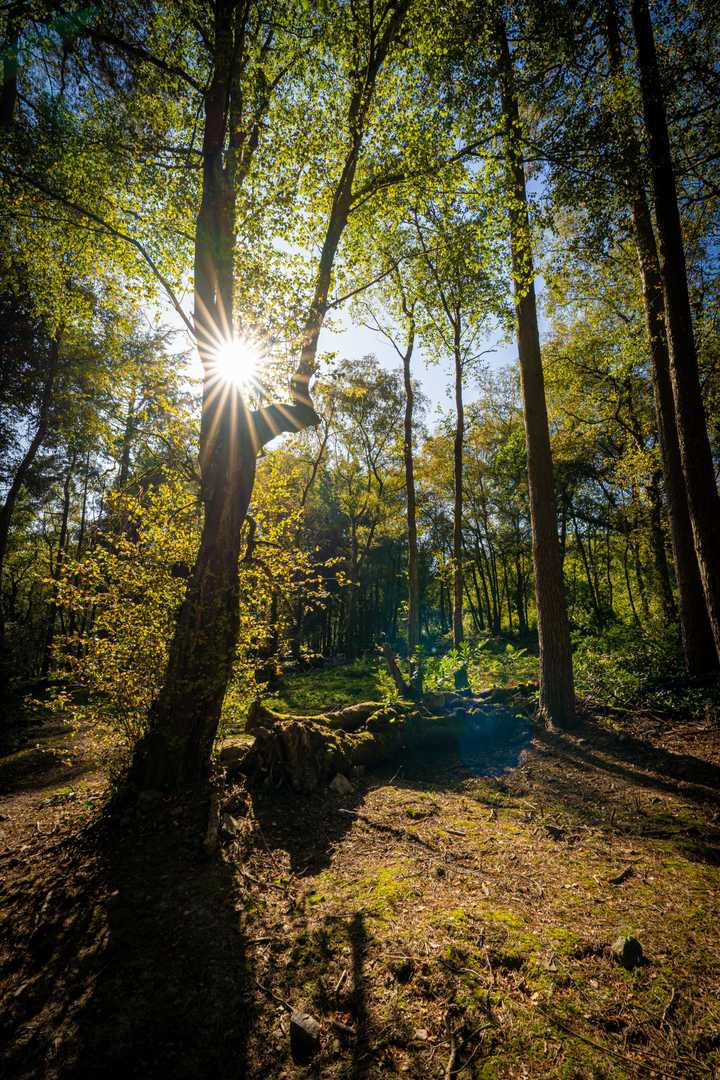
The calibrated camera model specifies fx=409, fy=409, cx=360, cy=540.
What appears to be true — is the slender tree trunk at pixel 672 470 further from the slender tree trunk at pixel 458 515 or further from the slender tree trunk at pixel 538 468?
the slender tree trunk at pixel 458 515

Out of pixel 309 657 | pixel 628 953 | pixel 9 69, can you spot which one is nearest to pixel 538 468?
pixel 309 657

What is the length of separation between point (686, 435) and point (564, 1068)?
650 cm

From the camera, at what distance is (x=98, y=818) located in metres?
4.07

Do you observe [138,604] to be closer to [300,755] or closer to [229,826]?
[229,826]

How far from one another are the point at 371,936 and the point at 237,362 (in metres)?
5.76

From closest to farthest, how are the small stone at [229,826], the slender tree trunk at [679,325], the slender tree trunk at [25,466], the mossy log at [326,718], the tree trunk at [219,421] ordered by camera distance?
the small stone at [229,826]
the tree trunk at [219,421]
the slender tree trunk at [679,325]
the mossy log at [326,718]
the slender tree trunk at [25,466]

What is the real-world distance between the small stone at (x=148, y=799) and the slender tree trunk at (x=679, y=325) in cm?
701

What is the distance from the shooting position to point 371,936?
262 centimetres

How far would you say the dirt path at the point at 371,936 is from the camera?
1920 mm

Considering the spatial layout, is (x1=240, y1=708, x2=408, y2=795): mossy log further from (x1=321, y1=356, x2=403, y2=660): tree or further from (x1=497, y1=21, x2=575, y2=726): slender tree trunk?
(x1=321, y1=356, x2=403, y2=660): tree

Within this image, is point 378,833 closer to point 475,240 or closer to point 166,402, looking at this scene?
point 166,402

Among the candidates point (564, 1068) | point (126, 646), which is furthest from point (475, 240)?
point (564, 1068)

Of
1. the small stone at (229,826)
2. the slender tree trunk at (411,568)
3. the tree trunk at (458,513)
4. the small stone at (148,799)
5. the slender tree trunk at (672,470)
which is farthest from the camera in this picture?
the tree trunk at (458,513)

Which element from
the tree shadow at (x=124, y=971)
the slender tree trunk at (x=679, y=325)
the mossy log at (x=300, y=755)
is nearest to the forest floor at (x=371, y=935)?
the tree shadow at (x=124, y=971)
